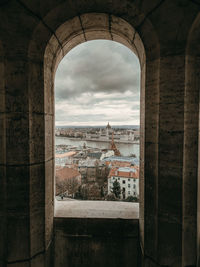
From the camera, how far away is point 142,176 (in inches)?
132

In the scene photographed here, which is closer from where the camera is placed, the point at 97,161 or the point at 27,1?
the point at 27,1

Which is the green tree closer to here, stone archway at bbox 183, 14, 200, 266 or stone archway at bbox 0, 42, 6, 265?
stone archway at bbox 183, 14, 200, 266

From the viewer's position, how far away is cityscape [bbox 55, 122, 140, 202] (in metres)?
4.76

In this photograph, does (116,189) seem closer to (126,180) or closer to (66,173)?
(126,180)

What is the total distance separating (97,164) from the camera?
236 inches

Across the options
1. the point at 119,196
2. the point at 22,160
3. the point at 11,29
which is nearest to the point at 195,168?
the point at 119,196

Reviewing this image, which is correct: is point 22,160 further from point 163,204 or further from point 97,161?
point 97,161

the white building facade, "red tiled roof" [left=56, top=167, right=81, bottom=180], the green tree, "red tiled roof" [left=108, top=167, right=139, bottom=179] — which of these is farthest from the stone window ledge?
"red tiled roof" [left=108, top=167, right=139, bottom=179]

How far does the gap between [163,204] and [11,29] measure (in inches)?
177

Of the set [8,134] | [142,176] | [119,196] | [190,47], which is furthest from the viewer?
[119,196]

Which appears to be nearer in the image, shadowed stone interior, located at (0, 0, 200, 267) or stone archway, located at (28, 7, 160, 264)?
shadowed stone interior, located at (0, 0, 200, 267)

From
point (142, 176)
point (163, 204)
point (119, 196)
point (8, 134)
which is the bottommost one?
point (119, 196)

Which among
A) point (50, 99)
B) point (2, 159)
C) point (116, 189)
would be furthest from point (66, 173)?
point (50, 99)

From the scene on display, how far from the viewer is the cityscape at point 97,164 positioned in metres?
4.76
